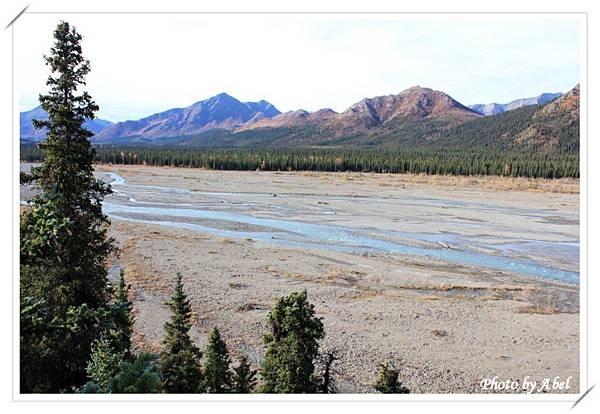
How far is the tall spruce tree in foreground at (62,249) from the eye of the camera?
4.91 meters

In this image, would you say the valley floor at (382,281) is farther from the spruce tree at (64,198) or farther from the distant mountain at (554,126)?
the distant mountain at (554,126)

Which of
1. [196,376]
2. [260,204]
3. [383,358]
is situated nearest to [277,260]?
[383,358]

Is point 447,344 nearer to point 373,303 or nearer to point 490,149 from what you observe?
point 373,303

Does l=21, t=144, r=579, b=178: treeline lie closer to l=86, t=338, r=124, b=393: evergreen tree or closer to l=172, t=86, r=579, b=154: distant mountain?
l=172, t=86, r=579, b=154: distant mountain

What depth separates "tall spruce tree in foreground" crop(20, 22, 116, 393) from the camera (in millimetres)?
4914

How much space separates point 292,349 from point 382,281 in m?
12.0

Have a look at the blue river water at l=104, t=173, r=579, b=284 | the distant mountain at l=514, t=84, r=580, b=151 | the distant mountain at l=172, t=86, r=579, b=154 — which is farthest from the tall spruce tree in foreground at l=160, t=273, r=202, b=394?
the distant mountain at l=514, t=84, r=580, b=151

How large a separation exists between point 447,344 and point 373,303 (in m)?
3.48

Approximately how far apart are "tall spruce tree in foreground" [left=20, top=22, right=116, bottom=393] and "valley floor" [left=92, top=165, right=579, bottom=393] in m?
6.47

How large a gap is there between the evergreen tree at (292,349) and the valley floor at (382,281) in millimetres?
4042

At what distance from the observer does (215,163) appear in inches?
3489

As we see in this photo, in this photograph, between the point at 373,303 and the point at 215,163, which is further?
the point at 215,163

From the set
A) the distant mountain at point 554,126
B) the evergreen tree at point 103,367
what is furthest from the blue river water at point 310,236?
the distant mountain at point 554,126

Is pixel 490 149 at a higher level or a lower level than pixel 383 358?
higher
